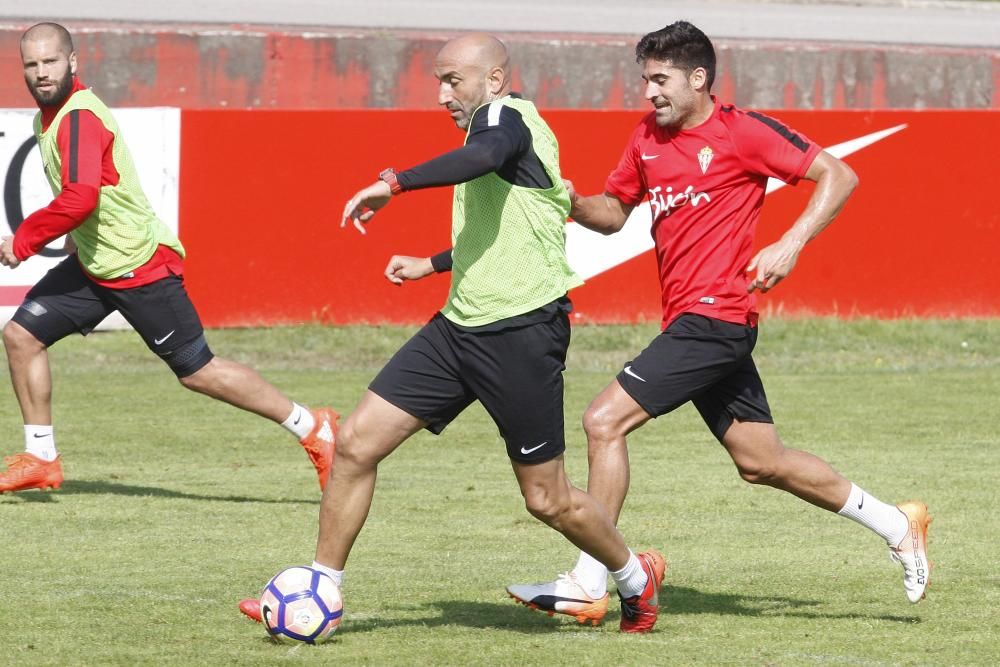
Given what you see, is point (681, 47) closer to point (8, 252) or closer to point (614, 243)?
point (8, 252)

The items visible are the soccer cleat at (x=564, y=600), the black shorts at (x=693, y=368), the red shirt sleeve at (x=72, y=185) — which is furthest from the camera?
the red shirt sleeve at (x=72, y=185)

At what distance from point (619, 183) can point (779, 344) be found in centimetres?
781

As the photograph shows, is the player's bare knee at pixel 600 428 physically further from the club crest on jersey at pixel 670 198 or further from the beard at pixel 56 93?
the beard at pixel 56 93

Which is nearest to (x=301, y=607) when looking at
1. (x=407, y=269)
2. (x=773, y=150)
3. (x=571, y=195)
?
(x=407, y=269)

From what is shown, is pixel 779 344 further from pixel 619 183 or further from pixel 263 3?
pixel 263 3

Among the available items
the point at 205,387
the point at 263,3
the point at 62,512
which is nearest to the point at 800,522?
the point at 205,387

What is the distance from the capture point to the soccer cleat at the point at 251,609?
592 cm

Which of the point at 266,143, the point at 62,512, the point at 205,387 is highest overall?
the point at 266,143

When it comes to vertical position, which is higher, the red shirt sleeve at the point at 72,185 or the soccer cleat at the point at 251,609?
the red shirt sleeve at the point at 72,185

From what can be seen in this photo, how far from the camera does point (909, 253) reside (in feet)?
49.0

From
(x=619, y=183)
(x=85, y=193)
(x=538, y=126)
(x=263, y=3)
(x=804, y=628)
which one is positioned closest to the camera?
(x=538, y=126)

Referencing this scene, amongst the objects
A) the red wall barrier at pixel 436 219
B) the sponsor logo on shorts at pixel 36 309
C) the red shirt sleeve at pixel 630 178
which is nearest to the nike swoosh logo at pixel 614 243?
the red wall barrier at pixel 436 219

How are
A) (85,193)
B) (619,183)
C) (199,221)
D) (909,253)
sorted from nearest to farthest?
(619,183), (85,193), (199,221), (909,253)

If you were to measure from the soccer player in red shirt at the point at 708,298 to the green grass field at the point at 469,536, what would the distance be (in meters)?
0.36
